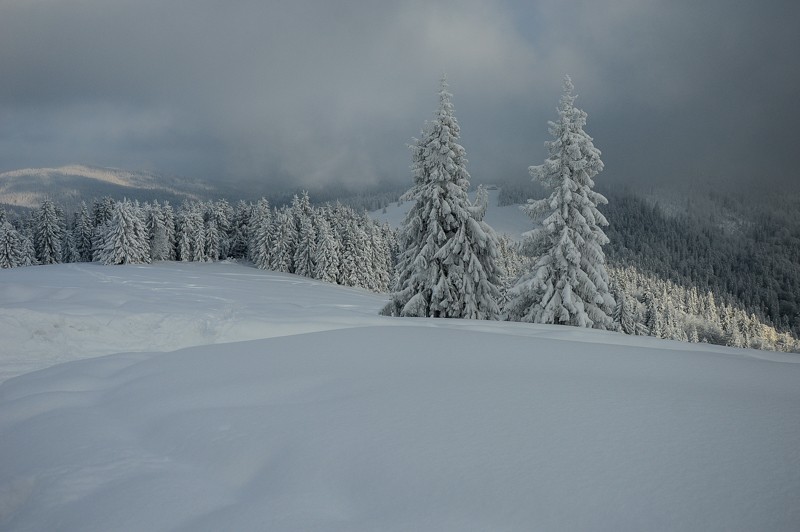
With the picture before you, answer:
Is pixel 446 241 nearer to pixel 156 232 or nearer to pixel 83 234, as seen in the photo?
pixel 156 232

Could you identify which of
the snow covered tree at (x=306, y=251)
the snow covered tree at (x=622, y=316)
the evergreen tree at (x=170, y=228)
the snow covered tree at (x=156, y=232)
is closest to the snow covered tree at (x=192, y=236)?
the evergreen tree at (x=170, y=228)

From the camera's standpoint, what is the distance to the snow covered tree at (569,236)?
16.8 meters

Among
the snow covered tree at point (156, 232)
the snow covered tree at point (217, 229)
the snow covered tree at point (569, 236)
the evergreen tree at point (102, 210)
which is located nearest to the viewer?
the snow covered tree at point (569, 236)

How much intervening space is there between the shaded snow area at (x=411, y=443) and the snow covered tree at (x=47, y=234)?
75831 millimetres

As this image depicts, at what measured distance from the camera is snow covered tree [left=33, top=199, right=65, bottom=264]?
62969mm

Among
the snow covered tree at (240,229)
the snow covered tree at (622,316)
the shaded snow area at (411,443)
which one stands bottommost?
the snow covered tree at (622,316)

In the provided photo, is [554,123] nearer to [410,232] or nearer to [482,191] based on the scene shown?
[482,191]

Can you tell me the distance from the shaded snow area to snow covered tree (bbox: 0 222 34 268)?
6995 cm

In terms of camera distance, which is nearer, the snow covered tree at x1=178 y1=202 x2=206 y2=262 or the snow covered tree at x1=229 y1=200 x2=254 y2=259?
the snow covered tree at x1=178 y1=202 x2=206 y2=262

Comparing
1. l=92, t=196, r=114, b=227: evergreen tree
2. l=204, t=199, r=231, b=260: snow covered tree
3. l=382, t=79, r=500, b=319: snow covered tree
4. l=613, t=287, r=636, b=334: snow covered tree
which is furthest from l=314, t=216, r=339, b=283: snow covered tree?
l=92, t=196, r=114, b=227: evergreen tree

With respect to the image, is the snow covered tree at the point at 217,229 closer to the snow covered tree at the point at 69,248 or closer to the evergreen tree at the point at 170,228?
the evergreen tree at the point at 170,228

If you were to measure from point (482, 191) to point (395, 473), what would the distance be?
691 inches

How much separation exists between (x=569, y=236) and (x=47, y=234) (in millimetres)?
79446

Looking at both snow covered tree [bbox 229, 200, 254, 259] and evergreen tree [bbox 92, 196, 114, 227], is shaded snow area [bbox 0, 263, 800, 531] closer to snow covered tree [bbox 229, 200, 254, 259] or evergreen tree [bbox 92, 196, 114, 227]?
snow covered tree [bbox 229, 200, 254, 259]
